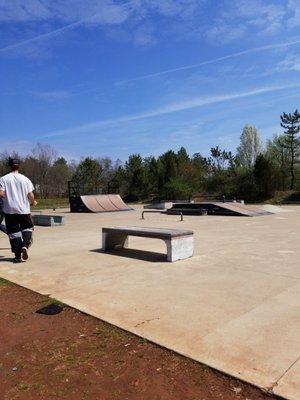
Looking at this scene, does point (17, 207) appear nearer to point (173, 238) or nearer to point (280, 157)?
point (173, 238)

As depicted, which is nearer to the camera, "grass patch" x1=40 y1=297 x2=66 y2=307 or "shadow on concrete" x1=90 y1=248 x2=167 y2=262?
"grass patch" x1=40 y1=297 x2=66 y2=307

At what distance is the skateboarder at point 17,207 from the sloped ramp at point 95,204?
51.9 feet

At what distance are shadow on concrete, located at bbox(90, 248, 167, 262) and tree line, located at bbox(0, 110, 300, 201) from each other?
25.9 m

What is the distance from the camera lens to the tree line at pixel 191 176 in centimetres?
3912

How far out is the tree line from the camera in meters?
39.1

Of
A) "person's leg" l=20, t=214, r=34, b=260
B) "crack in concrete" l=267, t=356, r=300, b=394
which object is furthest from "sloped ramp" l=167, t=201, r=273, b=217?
"crack in concrete" l=267, t=356, r=300, b=394

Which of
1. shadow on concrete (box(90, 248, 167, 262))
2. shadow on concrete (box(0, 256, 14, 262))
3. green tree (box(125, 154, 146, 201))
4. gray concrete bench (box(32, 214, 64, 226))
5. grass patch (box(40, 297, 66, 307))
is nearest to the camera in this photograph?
grass patch (box(40, 297, 66, 307))

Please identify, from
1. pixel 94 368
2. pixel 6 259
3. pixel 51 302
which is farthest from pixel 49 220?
pixel 94 368

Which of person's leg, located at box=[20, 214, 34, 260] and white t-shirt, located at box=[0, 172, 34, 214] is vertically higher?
white t-shirt, located at box=[0, 172, 34, 214]

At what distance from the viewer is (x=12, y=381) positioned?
285cm

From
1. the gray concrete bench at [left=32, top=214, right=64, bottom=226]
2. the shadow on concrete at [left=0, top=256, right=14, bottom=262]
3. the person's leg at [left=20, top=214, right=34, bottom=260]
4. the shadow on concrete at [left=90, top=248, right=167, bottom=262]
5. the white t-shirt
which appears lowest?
the shadow on concrete at [left=90, top=248, right=167, bottom=262]

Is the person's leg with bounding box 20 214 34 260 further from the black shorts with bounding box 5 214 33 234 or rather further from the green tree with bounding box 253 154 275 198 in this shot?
the green tree with bounding box 253 154 275 198

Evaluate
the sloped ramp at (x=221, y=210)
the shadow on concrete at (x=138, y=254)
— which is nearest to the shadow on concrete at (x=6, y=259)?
the shadow on concrete at (x=138, y=254)

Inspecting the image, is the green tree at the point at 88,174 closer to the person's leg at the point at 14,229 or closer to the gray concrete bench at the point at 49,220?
the gray concrete bench at the point at 49,220
